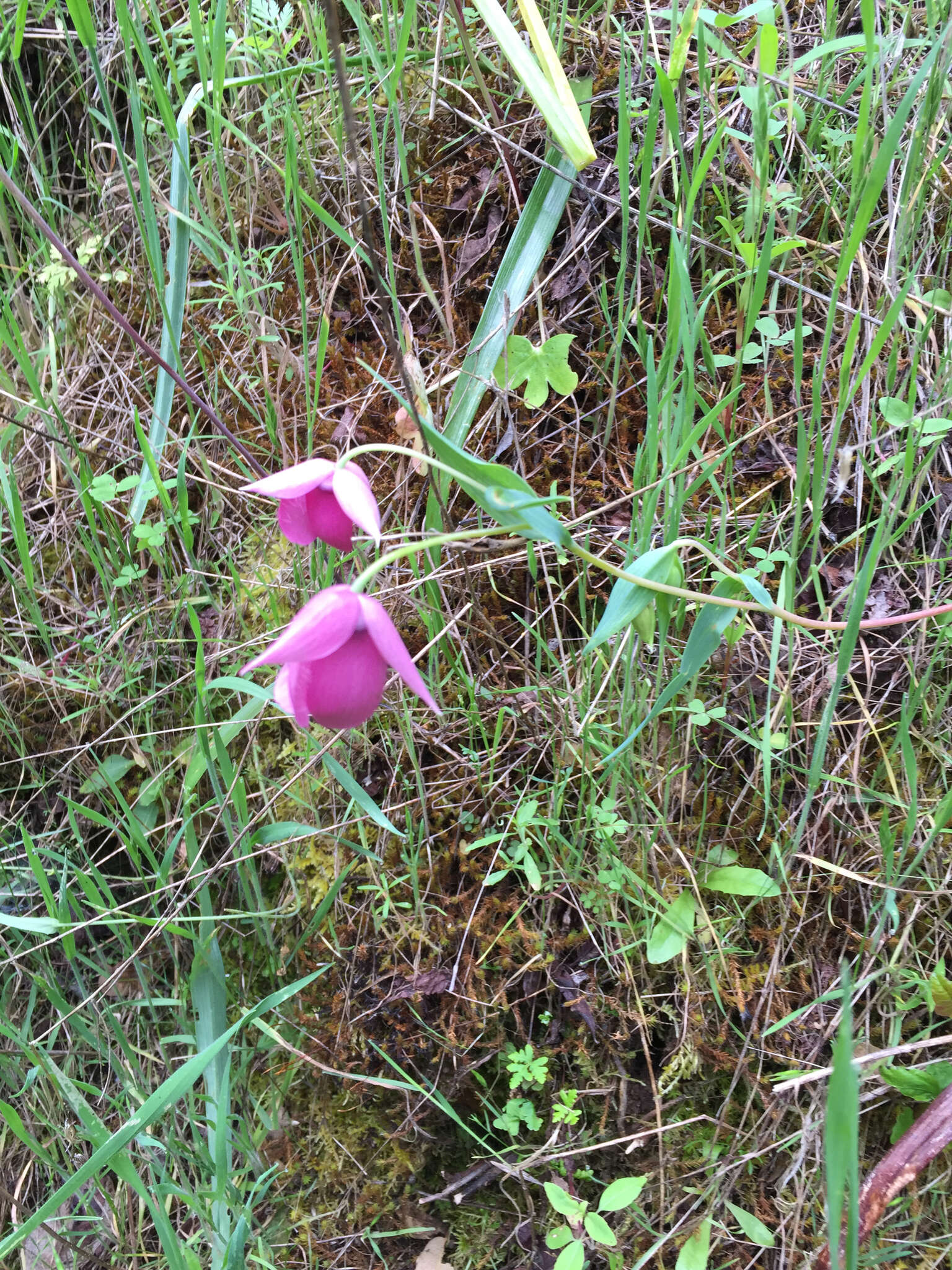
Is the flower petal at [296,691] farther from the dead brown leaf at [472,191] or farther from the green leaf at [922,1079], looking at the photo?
the dead brown leaf at [472,191]

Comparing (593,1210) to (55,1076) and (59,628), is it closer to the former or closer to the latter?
(55,1076)

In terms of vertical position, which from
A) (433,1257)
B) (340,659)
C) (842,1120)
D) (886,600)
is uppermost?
(340,659)

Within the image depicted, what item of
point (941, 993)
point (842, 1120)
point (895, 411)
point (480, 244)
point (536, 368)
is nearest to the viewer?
point (842, 1120)

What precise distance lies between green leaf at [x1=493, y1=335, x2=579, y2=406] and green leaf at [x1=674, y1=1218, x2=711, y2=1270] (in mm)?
1365

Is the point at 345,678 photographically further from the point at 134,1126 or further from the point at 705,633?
the point at 134,1126

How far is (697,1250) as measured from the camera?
4.44ft

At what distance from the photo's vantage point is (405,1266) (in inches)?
59.5

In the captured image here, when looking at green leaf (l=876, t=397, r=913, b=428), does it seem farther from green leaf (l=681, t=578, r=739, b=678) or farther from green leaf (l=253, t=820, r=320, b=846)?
green leaf (l=253, t=820, r=320, b=846)

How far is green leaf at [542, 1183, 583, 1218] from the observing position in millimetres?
1359

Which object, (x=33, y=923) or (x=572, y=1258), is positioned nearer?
(x=572, y=1258)

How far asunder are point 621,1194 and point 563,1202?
90 mm

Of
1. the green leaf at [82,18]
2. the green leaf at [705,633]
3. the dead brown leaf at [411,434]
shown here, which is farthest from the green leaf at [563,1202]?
the green leaf at [82,18]

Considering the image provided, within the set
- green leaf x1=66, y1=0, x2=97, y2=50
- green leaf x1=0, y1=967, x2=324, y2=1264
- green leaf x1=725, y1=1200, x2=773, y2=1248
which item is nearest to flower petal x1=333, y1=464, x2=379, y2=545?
green leaf x1=0, y1=967, x2=324, y2=1264

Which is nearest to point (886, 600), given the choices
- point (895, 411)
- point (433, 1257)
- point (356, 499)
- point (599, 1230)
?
point (895, 411)
